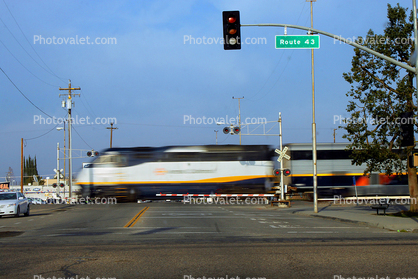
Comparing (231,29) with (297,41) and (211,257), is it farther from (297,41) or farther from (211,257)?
(211,257)

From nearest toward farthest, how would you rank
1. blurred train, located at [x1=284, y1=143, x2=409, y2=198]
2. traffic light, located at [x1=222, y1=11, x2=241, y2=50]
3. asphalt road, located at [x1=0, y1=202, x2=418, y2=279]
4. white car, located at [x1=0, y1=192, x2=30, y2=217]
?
asphalt road, located at [x1=0, y1=202, x2=418, y2=279] → traffic light, located at [x1=222, y1=11, x2=241, y2=50] → white car, located at [x1=0, y1=192, x2=30, y2=217] → blurred train, located at [x1=284, y1=143, x2=409, y2=198]

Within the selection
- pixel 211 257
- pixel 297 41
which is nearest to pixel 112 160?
pixel 297 41

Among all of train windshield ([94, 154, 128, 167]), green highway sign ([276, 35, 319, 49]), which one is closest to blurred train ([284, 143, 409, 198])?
train windshield ([94, 154, 128, 167])

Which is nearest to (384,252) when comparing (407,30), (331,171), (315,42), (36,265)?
(36,265)

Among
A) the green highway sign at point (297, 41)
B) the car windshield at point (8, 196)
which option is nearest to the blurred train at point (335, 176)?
the car windshield at point (8, 196)

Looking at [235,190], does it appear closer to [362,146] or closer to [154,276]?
[362,146]

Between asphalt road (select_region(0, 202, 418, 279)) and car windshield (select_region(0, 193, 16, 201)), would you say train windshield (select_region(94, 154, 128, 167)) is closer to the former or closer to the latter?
car windshield (select_region(0, 193, 16, 201))

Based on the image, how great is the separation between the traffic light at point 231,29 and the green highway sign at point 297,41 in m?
1.84

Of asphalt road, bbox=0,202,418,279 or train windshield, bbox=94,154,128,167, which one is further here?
train windshield, bbox=94,154,128,167

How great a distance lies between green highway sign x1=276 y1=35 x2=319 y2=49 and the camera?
14344 mm

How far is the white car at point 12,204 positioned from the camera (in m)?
22.5

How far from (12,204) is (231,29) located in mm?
16698

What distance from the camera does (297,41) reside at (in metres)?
14.5

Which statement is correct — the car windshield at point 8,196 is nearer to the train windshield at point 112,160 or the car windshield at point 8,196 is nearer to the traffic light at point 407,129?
the train windshield at point 112,160
